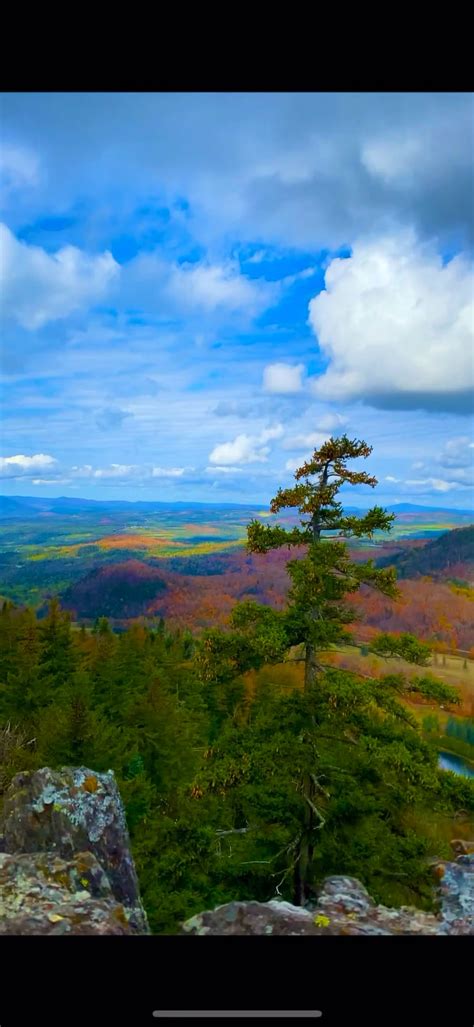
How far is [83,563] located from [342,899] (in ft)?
78.4

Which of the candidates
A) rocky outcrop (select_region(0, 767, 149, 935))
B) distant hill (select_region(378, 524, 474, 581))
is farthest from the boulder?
distant hill (select_region(378, 524, 474, 581))

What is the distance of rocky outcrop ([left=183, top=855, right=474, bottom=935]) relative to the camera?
3391 mm

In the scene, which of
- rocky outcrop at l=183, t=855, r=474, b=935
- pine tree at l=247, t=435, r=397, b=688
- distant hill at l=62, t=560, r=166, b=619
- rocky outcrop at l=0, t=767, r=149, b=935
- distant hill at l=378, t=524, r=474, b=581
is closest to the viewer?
rocky outcrop at l=0, t=767, r=149, b=935

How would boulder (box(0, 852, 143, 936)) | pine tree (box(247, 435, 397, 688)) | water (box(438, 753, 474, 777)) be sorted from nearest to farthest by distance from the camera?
boulder (box(0, 852, 143, 936))
pine tree (box(247, 435, 397, 688))
water (box(438, 753, 474, 777))

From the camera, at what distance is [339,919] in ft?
12.8

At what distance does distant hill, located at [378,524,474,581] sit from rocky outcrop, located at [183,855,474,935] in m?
18.0

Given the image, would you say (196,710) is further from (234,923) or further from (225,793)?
(234,923)

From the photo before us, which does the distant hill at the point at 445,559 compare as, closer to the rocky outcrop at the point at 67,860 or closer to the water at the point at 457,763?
the water at the point at 457,763

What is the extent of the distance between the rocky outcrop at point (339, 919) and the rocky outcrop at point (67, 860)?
2.01ft

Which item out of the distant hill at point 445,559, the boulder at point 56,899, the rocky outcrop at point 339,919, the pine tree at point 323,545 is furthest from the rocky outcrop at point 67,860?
the distant hill at point 445,559

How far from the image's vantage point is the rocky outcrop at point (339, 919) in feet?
11.1

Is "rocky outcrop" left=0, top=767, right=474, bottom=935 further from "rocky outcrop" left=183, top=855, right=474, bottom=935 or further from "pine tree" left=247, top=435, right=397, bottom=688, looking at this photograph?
"pine tree" left=247, top=435, right=397, bottom=688

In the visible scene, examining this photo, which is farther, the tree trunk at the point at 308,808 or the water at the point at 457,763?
the water at the point at 457,763
